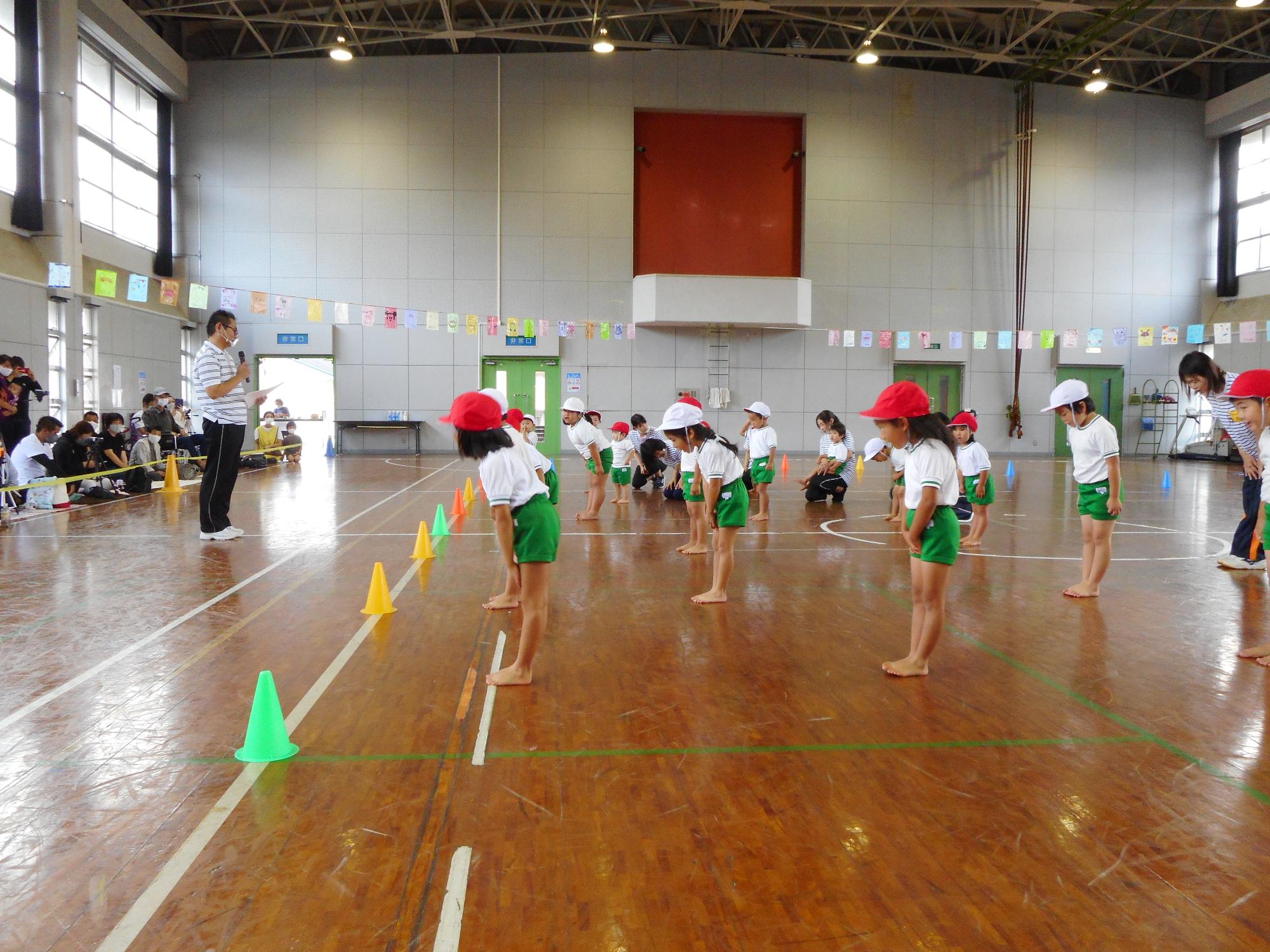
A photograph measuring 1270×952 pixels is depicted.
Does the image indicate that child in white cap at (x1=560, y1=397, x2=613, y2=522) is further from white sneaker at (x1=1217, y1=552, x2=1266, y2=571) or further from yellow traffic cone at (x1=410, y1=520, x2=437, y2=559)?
white sneaker at (x1=1217, y1=552, x2=1266, y2=571)

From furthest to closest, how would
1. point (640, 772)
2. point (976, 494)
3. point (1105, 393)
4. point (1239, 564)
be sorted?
point (1105, 393) → point (976, 494) → point (1239, 564) → point (640, 772)

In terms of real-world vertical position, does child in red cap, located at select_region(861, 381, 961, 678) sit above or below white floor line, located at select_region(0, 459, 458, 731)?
above

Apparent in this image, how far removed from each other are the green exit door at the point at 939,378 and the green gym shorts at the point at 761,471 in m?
16.0

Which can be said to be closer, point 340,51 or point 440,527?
point 440,527

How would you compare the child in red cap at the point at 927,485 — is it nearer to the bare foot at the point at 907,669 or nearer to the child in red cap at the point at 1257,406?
the bare foot at the point at 907,669

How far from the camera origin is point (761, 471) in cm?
1057

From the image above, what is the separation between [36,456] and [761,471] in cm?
954

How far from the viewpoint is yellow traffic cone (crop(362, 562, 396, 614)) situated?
18.6ft

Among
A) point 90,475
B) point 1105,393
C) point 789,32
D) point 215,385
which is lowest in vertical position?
point 90,475

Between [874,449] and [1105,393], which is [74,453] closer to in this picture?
[874,449]

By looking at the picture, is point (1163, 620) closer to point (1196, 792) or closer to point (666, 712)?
point (1196, 792)

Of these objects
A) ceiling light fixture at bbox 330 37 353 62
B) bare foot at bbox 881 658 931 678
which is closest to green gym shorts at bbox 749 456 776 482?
bare foot at bbox 881 658 931 678

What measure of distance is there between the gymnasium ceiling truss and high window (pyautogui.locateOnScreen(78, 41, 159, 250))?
7.04 ft

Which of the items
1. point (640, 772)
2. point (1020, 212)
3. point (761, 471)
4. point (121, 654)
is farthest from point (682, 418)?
point (1020, 212)
